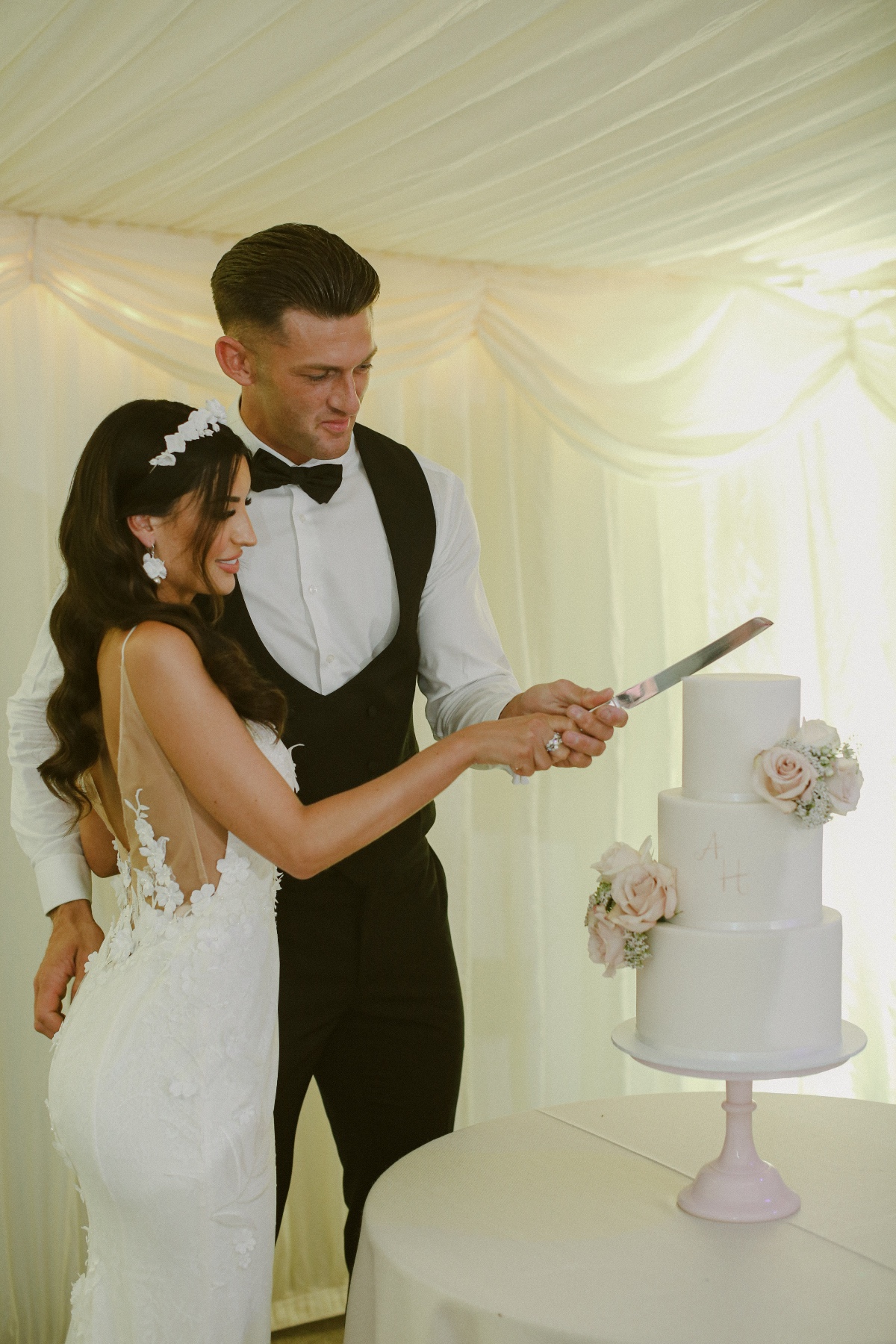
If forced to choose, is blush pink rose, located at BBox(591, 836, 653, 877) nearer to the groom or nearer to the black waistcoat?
the groom

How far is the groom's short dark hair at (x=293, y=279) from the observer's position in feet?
7.44

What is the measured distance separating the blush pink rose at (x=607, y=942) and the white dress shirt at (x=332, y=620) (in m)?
0.54

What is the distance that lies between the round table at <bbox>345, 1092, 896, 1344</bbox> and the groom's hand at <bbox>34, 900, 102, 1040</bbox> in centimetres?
60

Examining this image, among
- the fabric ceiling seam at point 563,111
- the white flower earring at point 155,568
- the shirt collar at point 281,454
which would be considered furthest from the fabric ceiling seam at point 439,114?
the white flower earring at point 155,568

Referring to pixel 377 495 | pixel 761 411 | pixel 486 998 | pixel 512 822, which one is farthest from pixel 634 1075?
pixel 377 495

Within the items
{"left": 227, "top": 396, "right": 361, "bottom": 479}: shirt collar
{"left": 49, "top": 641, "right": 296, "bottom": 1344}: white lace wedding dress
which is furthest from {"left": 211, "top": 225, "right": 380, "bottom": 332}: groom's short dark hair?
{"left": 49, "top": 641, "right": 296, "bottom": 1344}: white lace wedding dress

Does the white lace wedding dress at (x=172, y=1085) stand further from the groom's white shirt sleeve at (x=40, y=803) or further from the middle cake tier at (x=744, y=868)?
the middle cake tier at (x=744, y=868)

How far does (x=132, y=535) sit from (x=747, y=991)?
113 cm

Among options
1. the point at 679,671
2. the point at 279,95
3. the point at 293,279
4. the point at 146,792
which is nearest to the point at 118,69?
the point at 279,95

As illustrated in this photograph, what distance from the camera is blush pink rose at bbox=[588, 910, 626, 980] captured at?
2.02 meters

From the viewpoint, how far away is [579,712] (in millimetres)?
2170

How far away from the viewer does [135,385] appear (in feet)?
11.5

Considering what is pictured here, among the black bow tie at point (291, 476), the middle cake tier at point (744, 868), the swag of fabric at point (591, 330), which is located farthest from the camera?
the swag of fabric at point (591, 330)

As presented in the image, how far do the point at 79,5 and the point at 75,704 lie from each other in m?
1.05
